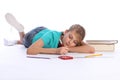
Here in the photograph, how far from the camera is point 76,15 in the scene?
8.21 feet

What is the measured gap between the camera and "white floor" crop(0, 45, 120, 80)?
3.79ft

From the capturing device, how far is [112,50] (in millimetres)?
1858

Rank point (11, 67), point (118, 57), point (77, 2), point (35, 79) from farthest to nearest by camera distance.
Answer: point (77, 2)
point (118, 57)
point (11, 67)
point (35, 79)

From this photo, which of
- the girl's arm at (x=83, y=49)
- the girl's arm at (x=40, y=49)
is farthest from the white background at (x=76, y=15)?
the girl's arm at (x=40, y=49)

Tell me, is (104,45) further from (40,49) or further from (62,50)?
(40,49)

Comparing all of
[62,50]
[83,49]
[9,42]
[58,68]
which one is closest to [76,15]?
[9,42]

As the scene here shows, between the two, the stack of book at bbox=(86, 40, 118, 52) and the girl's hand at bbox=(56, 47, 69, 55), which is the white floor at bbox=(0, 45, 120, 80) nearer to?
the girl's hand at bbox=(56, 47, 69, 55)

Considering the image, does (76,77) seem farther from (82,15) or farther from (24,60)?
(82,15)

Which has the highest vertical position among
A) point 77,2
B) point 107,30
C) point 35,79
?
point 77,2

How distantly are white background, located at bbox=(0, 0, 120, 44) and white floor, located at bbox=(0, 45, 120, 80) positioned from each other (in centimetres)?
90

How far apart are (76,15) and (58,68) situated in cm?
126

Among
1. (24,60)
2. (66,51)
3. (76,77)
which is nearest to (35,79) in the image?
(76,77)

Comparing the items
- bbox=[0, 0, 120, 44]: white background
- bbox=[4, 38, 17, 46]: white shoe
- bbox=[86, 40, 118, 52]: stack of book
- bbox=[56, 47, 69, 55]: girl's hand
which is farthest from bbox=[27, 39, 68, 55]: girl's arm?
bbox=[0, 0, 120, 44]: white background

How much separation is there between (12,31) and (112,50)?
3.41 ft
